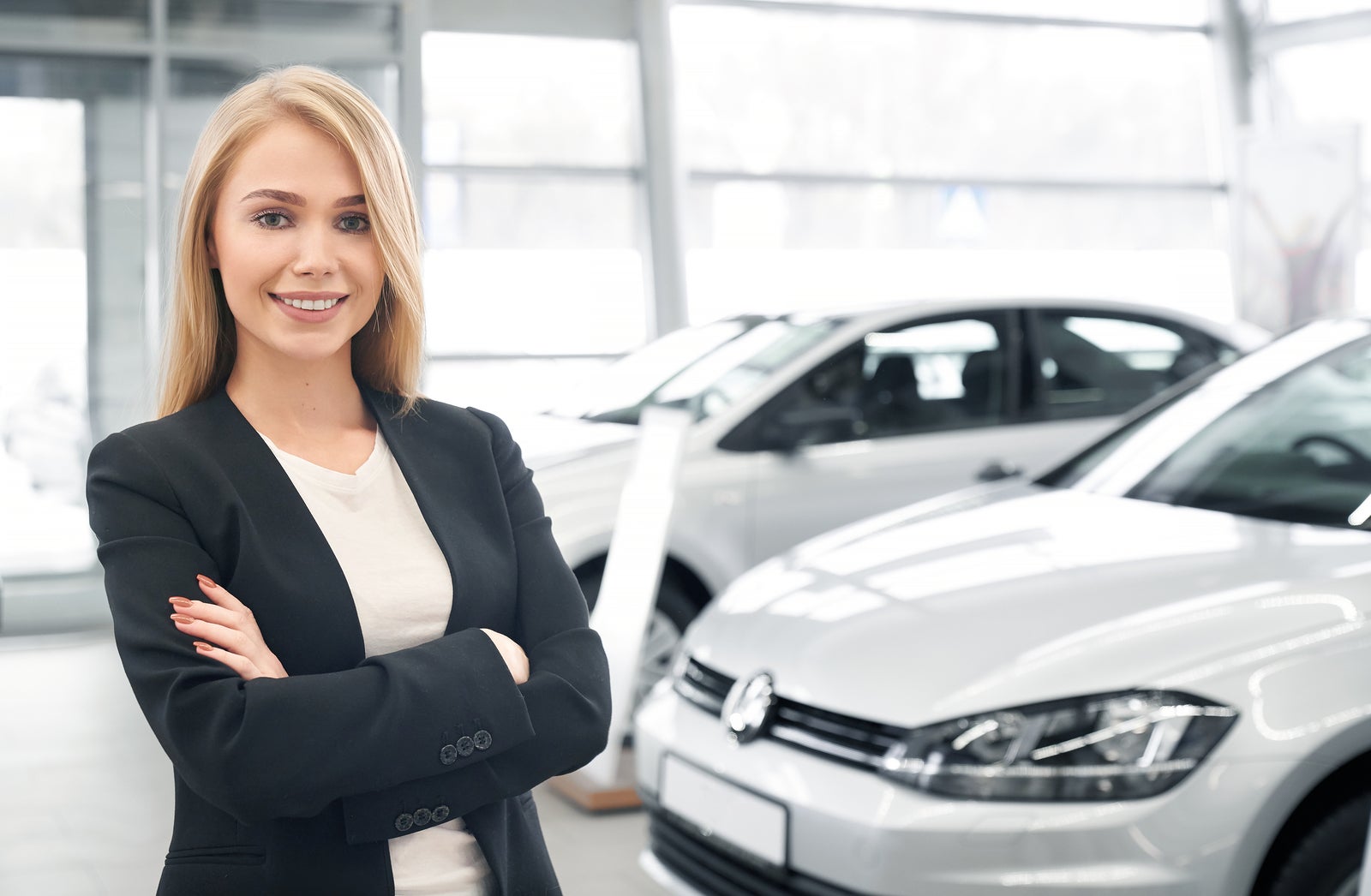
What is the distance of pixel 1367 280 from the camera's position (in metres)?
9.28

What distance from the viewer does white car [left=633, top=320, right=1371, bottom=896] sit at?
205 cm

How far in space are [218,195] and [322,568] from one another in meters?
0.37

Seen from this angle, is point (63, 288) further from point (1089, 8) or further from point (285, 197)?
point (1089, 8)

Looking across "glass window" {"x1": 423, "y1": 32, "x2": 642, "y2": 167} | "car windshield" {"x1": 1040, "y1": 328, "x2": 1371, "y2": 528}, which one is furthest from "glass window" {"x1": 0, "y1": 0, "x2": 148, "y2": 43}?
"car windshield" {"x1": 1040, "y1": 328, "x2": 1371, "y2": 528}

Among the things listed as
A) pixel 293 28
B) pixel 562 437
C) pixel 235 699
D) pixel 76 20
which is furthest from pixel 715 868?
pixel 76 20

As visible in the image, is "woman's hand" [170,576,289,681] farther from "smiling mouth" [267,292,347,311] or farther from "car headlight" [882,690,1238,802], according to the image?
"car headlight" [882,690,1238,802]

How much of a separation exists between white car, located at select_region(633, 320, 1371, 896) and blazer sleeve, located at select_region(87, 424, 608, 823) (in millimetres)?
1059

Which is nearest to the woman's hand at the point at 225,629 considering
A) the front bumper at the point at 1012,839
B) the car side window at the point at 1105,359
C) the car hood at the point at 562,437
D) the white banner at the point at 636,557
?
the front bumper at the point at 1012,839

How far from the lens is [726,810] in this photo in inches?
95.3

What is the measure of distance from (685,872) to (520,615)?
1.30 m

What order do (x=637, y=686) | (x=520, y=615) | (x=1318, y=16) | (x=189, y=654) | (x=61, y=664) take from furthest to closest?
(x=1318, y=16), (x=61, y=664), (x=637, y=686), (x=520, y=615), (x=189, y=654)

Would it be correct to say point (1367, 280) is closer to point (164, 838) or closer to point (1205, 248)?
point (1205, 248)

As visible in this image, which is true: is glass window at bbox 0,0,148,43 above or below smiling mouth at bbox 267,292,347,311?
above

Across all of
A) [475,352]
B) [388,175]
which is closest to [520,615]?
[388,175]
